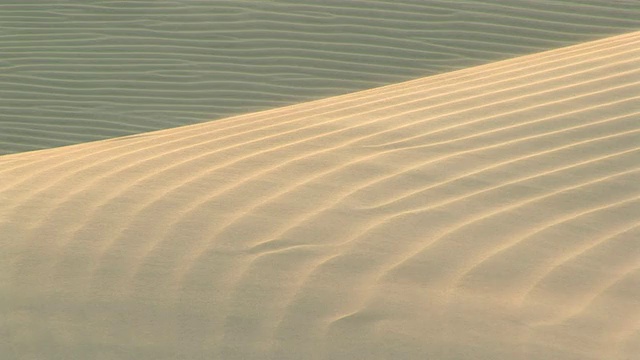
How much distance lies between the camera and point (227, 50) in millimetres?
7527

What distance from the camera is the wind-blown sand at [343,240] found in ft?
10.2

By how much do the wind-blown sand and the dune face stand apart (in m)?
2.06

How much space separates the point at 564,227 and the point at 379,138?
117 cm

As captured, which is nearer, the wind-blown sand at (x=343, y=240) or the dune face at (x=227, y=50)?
the wind-blown sand at (x=343, y=240)

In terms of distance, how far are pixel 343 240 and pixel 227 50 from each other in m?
4.23

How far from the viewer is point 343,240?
356cm

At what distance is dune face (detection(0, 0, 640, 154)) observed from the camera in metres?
6.86

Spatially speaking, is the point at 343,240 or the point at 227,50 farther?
the point at 227,50

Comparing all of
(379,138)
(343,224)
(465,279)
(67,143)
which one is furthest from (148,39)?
(465,279)

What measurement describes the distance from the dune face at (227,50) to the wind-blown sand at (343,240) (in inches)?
81.0

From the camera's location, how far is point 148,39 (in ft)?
25.5

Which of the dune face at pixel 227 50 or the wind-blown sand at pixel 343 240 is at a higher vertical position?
the dune face at pixel 227 50

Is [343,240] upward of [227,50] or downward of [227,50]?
downward

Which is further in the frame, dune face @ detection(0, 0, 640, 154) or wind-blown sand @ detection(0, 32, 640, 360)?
dune face @ detection(0, 0, 640, 154)
